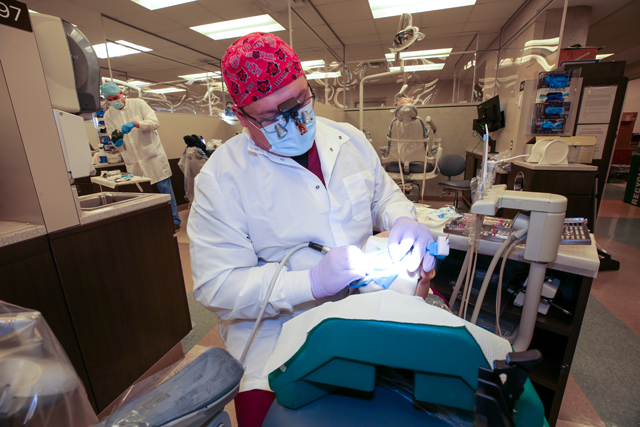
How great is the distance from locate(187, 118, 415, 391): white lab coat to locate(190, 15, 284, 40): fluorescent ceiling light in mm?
4819

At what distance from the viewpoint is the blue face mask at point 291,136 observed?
2.83 ft

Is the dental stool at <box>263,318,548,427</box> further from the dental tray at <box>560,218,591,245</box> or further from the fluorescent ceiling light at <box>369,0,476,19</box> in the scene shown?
the fluorescent ceiling light at <box>369,0,476,19</box>

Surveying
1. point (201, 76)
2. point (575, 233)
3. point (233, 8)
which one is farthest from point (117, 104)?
point (201, 76)

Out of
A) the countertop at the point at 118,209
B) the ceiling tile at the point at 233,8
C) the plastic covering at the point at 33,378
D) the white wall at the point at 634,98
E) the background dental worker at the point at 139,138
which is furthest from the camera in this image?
the white wall at the point at 634,98

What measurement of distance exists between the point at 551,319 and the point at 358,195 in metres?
0.76

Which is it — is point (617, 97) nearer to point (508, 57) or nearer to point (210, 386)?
point (508, 57)

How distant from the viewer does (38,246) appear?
941mm

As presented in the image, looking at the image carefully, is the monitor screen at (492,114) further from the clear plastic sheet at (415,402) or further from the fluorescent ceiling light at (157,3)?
the fluorescent ceiling light at (157,3)

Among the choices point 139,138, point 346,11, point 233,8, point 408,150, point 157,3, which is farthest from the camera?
point 346,11

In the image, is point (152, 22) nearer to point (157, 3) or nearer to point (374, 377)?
point (157, 3)

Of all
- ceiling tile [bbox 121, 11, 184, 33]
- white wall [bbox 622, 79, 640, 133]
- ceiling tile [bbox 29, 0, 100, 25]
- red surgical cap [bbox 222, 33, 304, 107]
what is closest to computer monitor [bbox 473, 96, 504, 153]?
red surgical cap [bbox 222, 33, 304, 107]

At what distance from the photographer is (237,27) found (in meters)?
4.91

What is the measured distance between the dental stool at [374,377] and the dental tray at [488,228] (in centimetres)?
60

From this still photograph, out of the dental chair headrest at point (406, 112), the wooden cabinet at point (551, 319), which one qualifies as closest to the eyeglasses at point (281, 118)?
the wooden cabinet at point (551, 319)
